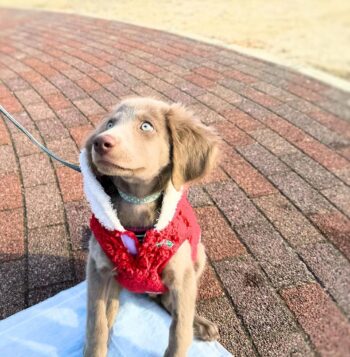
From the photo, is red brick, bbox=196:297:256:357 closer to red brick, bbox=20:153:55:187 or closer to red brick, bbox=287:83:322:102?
red brick, bbox=20:153:55:187

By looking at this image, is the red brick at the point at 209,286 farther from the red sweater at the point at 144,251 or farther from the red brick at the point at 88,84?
the red brick at the point at 88,84

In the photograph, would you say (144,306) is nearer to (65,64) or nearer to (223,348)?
(223,348)

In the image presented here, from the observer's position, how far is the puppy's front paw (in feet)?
7.95

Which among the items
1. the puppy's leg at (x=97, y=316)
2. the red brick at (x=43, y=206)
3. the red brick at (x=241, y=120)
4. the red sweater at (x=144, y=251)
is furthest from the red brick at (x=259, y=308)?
the red brick at (x=241, y=120)

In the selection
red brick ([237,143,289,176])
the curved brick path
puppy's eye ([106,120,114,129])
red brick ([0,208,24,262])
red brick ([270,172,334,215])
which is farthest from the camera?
red brick ([237,143,289,176])

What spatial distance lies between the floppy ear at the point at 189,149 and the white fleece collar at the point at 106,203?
0.07 meters

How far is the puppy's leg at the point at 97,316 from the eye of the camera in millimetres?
2213

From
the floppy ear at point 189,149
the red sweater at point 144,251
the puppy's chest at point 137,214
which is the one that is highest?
the floppy ear at point 189,149

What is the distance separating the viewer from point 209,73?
6656 mm

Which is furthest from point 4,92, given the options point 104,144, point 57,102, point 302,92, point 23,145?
point 104,144

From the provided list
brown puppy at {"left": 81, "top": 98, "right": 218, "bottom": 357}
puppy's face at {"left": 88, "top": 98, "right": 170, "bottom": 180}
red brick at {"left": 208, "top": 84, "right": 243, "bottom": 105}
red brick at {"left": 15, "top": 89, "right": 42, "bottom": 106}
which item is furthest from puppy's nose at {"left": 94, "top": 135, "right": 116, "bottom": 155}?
red brick at {"left": 15, "top": 89, "right": 42, "bottom": 106}

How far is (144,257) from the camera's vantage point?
6.87 ft

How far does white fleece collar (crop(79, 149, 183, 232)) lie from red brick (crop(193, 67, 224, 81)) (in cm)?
458

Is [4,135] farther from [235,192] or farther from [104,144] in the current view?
[104,144]
